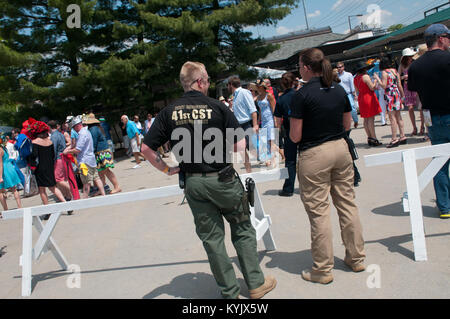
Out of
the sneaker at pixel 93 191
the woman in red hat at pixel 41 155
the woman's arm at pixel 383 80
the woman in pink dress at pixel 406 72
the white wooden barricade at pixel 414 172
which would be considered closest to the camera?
the white wooden barricade at pixel 414 172

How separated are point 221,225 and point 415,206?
5.74 ft

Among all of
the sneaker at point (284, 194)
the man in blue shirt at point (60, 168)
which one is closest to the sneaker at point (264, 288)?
the sneaker at point (284, 194)

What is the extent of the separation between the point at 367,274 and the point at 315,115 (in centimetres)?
142

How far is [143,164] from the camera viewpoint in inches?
525

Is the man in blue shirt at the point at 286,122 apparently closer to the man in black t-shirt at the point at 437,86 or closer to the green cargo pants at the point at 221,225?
the man in black t-shirt at the point at 437,86

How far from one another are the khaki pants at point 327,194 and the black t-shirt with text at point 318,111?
8cm

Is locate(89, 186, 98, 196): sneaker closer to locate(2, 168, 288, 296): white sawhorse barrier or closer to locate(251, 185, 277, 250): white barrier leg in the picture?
locate(2, 168, 288, 296): white sawhorse barrier

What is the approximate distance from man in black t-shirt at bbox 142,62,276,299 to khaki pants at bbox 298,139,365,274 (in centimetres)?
52

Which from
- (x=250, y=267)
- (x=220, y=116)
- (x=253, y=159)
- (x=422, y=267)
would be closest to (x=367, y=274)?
(x=422, y=267)

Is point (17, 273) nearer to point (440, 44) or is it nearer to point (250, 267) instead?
point (250, 267)

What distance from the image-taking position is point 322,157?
116 inches

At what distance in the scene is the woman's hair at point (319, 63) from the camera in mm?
2938

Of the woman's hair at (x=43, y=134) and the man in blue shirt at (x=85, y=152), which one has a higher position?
the woman's hair at (x=43, y=134)

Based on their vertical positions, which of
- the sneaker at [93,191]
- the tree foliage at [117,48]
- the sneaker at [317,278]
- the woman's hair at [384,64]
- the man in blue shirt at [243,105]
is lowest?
the sneaker at [317,278]
